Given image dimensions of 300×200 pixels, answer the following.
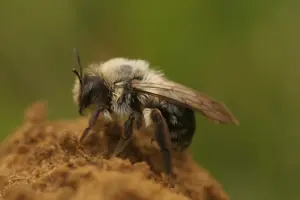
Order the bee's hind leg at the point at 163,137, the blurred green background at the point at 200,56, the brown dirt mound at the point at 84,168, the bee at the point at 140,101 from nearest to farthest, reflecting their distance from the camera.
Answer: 1. the brown dirt mound at the point at 84,168
2. the bee's hind leg at the point at 163,137
3. the bee at the point at 140,101
4. the blurred green background at the point at 200,56

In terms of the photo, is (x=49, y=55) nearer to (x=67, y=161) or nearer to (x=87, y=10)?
(x=87, y=10)

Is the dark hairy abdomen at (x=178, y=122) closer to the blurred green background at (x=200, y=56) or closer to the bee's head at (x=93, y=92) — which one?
the bee's head at (x=93, y=92)

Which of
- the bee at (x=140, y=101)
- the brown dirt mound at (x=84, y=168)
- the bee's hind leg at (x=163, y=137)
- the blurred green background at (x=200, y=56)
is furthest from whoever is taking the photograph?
the blurred green background at (x=200, y=56)

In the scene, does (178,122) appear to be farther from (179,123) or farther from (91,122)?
(91,122)

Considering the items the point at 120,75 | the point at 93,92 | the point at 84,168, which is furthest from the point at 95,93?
the point at 84,168

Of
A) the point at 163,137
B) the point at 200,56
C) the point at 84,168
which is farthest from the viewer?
the point at 200,56

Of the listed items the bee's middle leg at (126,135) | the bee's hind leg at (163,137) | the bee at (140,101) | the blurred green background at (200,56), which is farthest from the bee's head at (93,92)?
the blurred green background at (200,56)

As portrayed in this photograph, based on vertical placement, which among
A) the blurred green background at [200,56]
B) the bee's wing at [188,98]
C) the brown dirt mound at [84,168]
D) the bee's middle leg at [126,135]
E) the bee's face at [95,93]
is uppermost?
the blurred green background at [200,56]
